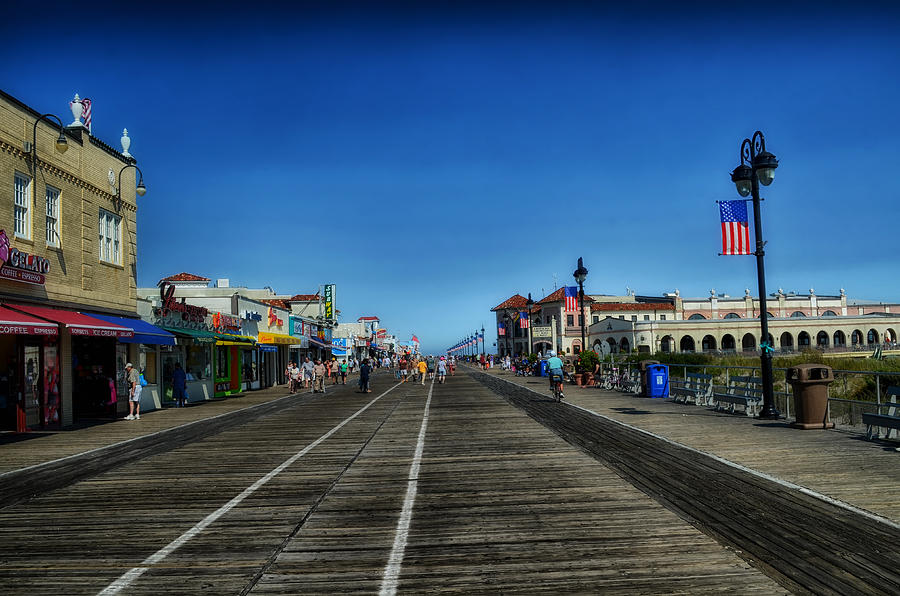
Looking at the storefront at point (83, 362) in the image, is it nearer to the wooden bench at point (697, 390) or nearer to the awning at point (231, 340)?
the awning at point (231, 340)

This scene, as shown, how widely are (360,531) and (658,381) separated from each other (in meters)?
20.6

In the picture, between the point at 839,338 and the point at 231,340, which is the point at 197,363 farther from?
the point at 839,338

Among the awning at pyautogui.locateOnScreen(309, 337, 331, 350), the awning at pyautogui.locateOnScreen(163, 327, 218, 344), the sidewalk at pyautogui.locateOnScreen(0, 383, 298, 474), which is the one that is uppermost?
the awning at pyautogui.locateOnScreen(163, 327, 218, 344)

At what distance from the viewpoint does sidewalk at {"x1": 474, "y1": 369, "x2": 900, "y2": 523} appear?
336 inches

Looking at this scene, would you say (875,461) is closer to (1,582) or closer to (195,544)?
(195,544)

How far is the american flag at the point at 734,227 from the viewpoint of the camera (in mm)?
17812

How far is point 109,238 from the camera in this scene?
2425 centimetres

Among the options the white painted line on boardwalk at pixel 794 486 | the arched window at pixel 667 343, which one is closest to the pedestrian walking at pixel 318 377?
the white painted line on boardwalk at pixel 794 486

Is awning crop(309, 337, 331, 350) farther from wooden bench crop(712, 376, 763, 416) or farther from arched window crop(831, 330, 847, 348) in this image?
arched window crop(831, 330, 847, 348)

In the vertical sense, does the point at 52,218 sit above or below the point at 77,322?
above

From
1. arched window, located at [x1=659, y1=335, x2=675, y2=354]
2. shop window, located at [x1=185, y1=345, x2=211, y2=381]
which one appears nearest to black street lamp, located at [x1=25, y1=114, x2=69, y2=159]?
shop window, located at [x1=185, y1=345, x2=211, y2=381]

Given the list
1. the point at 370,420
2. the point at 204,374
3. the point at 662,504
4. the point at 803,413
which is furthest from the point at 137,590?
the point at 204,374

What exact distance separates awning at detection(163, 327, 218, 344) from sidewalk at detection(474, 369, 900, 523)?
17776 mm

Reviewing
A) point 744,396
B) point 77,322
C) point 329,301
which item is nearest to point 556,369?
point 744,396
